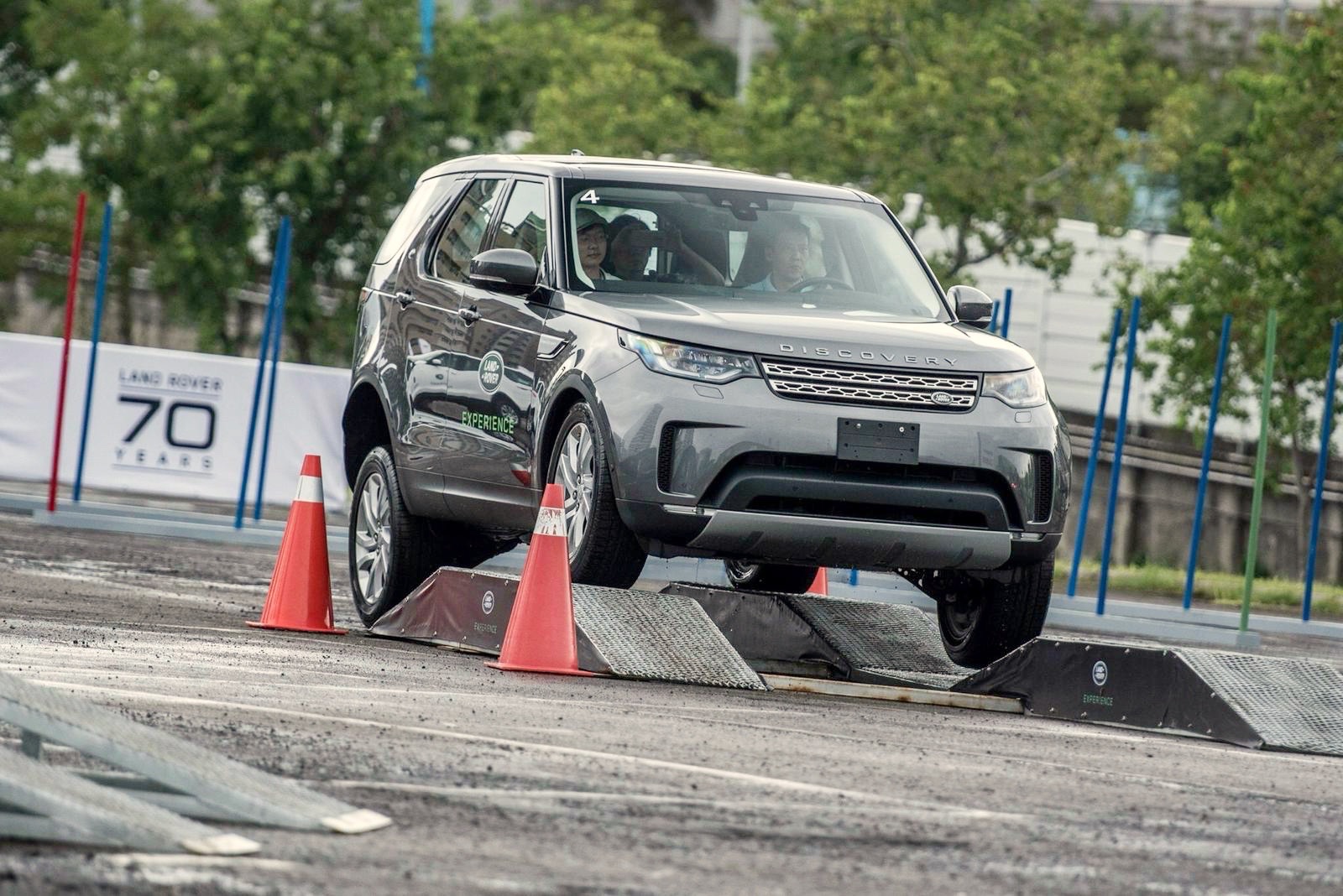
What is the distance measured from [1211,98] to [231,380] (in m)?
37.0

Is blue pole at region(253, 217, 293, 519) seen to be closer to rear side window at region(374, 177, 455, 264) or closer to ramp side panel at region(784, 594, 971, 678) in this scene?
rear side window at region(374, 177, 455, 264)

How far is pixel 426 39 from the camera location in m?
35.2

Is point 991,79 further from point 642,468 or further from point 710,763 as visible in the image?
point 710,763

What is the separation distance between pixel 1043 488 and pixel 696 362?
146 cm

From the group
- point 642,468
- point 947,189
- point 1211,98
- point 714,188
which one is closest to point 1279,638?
point 714,188

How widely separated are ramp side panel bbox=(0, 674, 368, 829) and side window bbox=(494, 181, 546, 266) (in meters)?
5.15

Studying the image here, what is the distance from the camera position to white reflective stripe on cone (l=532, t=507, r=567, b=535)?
9.45 meters

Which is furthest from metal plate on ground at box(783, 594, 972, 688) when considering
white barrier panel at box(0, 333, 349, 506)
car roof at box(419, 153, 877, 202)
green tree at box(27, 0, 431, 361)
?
green tree at box(27, 0, 431, 361)

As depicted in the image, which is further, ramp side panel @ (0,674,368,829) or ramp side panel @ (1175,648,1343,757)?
ramp side panel @ (1175,648,1343,757)

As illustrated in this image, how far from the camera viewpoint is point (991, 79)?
3400 cm

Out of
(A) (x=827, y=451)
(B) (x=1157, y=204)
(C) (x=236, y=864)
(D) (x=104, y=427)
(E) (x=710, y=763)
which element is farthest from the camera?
(B) (x=1157, y=204)

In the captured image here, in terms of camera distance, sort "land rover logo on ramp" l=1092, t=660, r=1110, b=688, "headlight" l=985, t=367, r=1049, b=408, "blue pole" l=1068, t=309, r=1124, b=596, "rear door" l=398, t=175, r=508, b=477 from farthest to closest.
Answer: "blue pole" l=1068, t=309, r=1124, b=596 < "rear door" l=398, t=175, r=508, b=477 < "headlight" l=985, t=367, r=1049, b=408 < "land rover logo on ramp" l=1092, t=660, r=1110, b=688

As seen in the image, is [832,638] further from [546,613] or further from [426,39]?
[426,39]

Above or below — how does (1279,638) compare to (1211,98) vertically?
below
